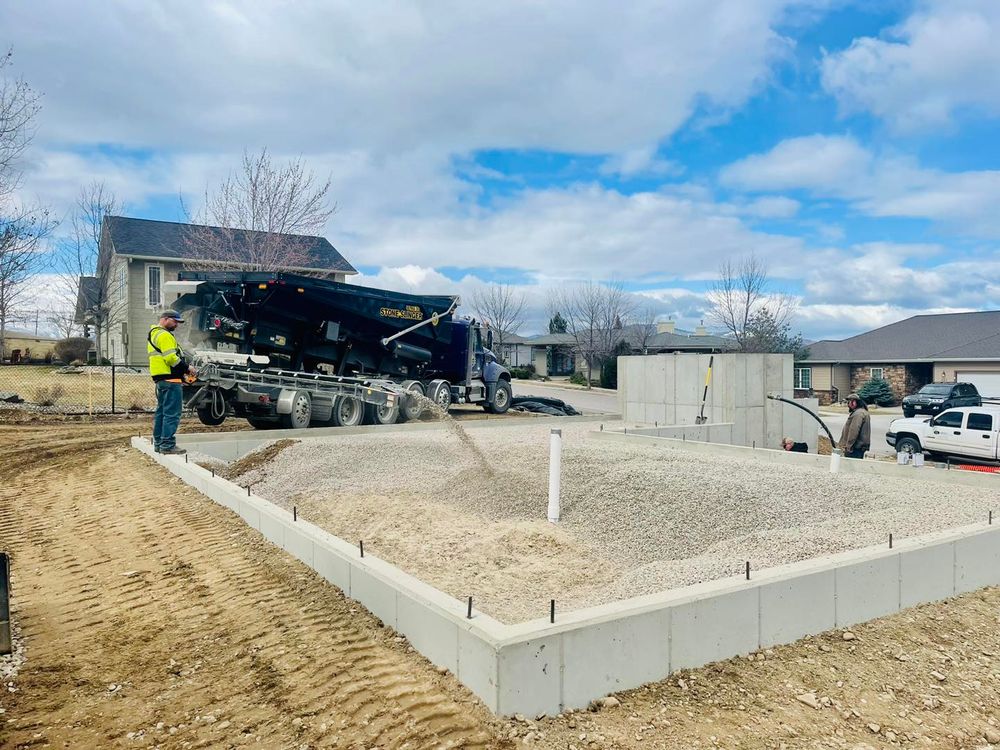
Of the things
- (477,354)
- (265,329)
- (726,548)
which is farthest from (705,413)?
(726,548)

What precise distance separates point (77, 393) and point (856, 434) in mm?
18530

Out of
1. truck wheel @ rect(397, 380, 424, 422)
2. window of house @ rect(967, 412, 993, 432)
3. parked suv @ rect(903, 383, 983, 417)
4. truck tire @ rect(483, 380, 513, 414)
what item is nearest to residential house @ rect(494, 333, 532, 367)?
parked suv @ rect(903, 383, 983, 417)

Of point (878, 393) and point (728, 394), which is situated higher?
point (728, 394)

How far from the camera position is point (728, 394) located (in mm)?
14828

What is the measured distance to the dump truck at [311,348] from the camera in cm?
1320

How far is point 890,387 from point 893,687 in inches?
1499

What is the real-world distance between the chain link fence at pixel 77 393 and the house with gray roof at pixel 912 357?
29.8m

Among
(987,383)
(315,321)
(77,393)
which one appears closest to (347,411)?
(315,321)

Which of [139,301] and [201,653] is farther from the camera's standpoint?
[139,301]

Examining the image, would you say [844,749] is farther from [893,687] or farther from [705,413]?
[705,413]

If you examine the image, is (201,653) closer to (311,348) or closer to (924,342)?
(311,348)

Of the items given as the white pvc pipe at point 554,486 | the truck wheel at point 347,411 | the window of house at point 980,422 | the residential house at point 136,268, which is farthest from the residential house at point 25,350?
the window of house at point 980,422

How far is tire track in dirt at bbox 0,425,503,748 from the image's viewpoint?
3.39 metres

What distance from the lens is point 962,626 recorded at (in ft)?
15.9
